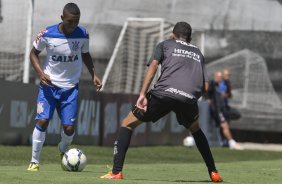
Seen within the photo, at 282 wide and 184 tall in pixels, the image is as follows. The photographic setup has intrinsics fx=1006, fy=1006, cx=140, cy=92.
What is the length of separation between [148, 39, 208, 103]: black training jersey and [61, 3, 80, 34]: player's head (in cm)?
180

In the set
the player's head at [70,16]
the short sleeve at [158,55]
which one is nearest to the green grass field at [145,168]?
the short sleeve at [158,55]

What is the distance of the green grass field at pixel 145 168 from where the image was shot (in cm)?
1173

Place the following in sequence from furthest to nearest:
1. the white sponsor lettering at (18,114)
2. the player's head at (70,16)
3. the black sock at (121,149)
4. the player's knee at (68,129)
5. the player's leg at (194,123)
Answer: the white sponsor lettering at (18,114) < the player's knee at (68,129) < the player's head at (70,16) < the player's leg at (194,123) < the black sock at (121,149)

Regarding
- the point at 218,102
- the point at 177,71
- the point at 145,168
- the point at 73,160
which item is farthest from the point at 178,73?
the point at 218,102

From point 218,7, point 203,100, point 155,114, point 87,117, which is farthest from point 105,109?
point 155,114

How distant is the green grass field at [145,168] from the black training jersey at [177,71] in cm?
105

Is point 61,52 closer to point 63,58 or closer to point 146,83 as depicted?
point 63,58

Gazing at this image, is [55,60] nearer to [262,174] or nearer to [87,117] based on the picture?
[262,174]

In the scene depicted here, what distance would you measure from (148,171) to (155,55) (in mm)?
3076

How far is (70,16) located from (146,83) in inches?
85.3

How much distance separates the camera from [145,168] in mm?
15141

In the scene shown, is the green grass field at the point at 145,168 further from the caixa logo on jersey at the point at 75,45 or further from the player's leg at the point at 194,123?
the caixa logo on jersey at the point at 75,45

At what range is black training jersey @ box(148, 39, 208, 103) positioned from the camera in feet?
38.2

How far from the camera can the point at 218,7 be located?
27938mm
